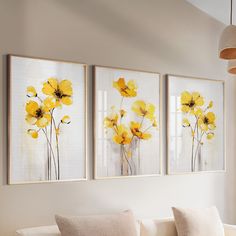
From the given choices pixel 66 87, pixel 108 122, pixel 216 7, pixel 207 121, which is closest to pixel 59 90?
pixel 66 87

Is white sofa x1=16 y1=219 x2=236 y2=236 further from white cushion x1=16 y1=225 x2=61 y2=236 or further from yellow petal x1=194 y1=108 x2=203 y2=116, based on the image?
yellow petal x1=194 y1=108 x2=203 y2=116

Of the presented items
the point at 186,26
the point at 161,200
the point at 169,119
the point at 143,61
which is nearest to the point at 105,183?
the point at 161,200

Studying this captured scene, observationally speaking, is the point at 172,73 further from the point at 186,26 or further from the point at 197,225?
the point at 197,225

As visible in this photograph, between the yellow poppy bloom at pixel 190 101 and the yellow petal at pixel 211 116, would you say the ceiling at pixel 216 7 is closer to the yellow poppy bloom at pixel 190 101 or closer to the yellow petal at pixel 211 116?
the yellow poppy bloom at pixel 190 101

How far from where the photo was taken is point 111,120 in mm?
3514

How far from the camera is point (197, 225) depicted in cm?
343

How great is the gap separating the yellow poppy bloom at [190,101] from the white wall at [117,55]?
8.0 inches

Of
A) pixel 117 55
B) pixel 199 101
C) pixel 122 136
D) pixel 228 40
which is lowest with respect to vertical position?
pixel 122 136

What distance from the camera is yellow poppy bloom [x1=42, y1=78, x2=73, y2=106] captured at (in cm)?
320

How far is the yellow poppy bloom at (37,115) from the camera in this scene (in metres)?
3.12

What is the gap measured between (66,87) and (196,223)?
1.46 metres

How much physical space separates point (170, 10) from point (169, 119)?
977 mm

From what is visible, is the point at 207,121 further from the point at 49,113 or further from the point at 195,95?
the point at 49,113

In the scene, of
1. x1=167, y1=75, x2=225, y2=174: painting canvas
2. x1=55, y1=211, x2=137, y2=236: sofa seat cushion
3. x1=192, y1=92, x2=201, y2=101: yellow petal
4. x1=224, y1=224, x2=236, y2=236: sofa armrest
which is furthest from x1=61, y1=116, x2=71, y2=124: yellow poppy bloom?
x1=224, y1=224, x2=236, y2=236: sofa armrest
